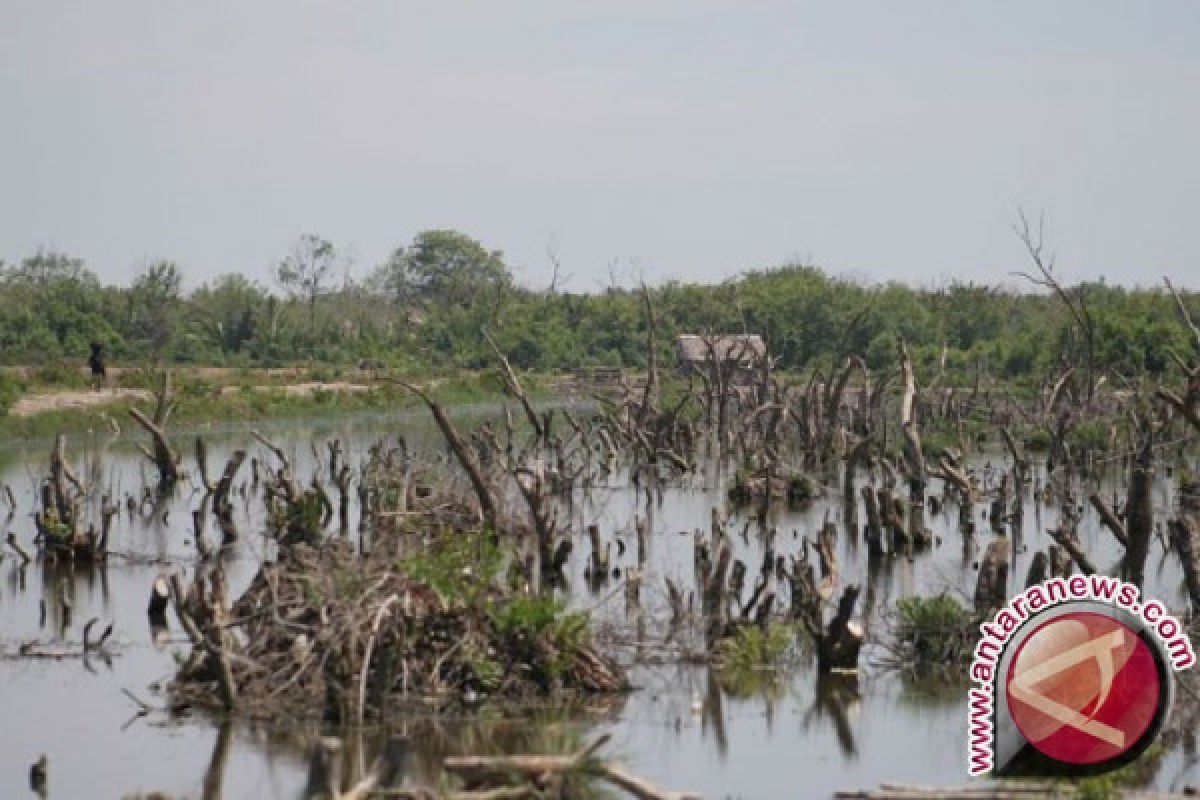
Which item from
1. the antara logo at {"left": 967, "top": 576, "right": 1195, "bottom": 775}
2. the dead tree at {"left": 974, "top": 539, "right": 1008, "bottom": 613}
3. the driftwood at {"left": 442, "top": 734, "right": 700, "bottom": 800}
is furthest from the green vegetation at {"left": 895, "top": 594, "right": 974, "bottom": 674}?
the driftwood at {"left": 442, "top": 734, "right": 700, "bottom": 800}

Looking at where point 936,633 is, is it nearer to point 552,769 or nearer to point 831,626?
point 831,626

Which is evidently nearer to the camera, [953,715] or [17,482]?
[953,715]

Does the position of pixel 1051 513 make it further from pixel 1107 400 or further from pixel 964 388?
pixel 964 388

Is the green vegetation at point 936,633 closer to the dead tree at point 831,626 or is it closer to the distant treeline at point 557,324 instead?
the dead tree at point 831,626

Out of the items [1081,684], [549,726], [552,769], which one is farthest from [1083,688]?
[549,726]

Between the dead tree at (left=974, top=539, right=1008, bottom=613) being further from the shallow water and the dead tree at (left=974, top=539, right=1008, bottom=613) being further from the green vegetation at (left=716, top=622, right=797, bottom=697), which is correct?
the green vegetation at (left=716, top=622, right=797, bottom=697)

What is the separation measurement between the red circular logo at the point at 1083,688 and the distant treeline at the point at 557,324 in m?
43.0

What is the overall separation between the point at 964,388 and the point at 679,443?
727 inches

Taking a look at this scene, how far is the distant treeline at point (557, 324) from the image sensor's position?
6162cm

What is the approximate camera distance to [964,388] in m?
56.3

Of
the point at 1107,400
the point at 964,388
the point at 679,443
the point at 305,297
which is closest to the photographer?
the point at 679,443

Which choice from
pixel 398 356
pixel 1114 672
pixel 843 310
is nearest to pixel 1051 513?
pixel 1114 672

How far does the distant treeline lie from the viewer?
6162 centimetres

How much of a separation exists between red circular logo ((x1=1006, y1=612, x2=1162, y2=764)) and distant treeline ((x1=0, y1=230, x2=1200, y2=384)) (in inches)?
1694
